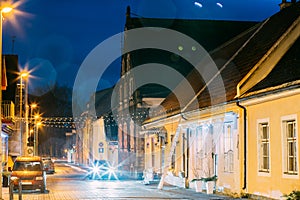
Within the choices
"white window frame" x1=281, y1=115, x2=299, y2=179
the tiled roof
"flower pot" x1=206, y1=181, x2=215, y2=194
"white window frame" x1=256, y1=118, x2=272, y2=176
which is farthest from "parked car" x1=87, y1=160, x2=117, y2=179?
"white window frame" x1=281, y1=115, x2=299, y2=179

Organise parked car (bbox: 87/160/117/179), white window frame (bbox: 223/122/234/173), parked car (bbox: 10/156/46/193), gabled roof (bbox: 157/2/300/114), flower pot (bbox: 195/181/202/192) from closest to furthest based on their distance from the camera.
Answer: gabled roof (bbox: 157/2/300/114)
white window frame (bbox: 223/122/234/173)
flower pot (bbox: 195/181/202/192)
parked car (bbox: 10/156/46/193)
parked car (bbox: 87/160/117/179)

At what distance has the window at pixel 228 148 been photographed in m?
24.3

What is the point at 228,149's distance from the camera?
24.8 metres

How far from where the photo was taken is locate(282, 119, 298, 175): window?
60.5 feet

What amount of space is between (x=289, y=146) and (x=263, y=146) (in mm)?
2169

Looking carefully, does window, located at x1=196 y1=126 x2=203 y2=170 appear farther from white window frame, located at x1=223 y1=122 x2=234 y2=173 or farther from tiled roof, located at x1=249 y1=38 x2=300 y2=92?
tiled roof, located at x1=249 y1=38 x2=300 y2=92

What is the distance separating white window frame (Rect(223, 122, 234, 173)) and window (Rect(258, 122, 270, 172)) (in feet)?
10.1

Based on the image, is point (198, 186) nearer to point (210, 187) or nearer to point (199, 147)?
point (210, 187)

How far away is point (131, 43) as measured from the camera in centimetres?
5903

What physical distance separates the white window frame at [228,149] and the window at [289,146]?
5.21m

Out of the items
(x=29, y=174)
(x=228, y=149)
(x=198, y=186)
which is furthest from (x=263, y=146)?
(x=29, y=174)

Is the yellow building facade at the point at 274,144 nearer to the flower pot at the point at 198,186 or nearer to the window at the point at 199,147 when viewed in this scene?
the flower pot at the point at 198,186

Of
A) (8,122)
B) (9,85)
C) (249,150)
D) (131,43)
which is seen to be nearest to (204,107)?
(249,150)

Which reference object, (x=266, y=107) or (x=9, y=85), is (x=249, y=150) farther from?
(x=9, y=85)
